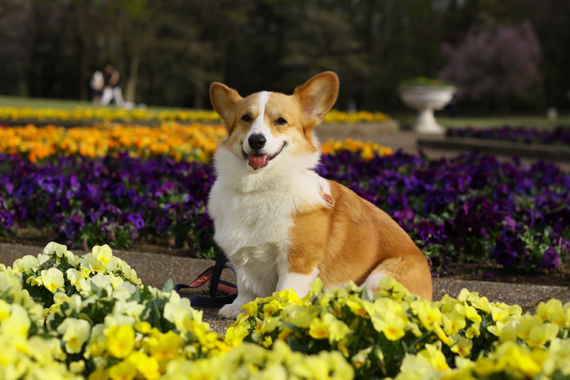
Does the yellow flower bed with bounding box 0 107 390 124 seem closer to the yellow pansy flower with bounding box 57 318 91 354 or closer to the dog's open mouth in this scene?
the dog's open mouth

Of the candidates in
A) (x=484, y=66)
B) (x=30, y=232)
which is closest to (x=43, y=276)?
(x=30, y=232)

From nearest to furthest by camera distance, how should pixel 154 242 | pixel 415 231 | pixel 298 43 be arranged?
pixel 415 231 < pixel 154 242 < pixel 298 43

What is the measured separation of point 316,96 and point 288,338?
66.8 inches

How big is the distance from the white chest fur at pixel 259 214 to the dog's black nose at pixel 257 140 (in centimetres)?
16

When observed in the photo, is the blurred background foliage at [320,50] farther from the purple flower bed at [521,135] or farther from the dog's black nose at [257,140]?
the dog's black nose at [257,140]

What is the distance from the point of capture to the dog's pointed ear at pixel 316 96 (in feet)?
10.3

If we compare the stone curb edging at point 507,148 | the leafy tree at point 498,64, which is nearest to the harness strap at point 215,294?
the stone curb edging at point 507,148

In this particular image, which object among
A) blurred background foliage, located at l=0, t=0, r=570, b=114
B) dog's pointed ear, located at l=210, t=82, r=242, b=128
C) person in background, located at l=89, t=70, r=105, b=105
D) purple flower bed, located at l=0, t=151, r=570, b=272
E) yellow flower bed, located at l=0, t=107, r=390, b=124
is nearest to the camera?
dog's pointed ear, located at l=210, t=82, r=242, b=128

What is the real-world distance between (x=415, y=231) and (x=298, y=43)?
137ft

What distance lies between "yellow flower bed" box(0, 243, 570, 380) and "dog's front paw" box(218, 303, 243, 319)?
2.66 feet

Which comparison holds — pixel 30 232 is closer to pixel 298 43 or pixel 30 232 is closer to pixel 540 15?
pixel 298 43

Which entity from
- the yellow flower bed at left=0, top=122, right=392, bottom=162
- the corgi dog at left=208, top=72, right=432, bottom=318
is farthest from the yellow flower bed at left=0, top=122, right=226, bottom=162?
the corgi dog at left=208, top=72, right=432, bottom=318

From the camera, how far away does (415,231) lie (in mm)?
4332

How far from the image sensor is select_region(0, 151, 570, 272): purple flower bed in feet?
13.8
